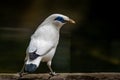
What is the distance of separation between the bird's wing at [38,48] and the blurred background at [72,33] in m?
1.29

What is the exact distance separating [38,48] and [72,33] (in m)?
1.54

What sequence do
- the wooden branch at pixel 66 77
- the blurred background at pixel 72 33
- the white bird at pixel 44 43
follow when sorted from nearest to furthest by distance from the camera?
the white bird at pixel 44 43 < the wooden branch at pixel 66 77 < the blurred background at pixel 72 33

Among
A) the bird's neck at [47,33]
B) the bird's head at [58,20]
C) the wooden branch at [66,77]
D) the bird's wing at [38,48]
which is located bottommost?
the wooden branch at [66,77]

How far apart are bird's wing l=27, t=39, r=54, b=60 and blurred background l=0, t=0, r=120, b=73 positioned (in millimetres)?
1289

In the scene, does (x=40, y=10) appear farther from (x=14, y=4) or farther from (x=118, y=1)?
(x=118, y=1)

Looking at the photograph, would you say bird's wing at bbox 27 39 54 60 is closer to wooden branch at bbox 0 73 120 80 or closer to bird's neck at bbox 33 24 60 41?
bird's neck at bbox 33 24 60 41

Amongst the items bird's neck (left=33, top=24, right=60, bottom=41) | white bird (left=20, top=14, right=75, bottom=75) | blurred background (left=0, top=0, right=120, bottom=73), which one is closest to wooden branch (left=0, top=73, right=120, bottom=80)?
white bird (left=20, top=14, right=75, bottom=75)

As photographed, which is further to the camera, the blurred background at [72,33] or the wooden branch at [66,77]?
the blurred background at [72,33]

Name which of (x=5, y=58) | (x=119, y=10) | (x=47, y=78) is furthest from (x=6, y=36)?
(x=47, y=78)

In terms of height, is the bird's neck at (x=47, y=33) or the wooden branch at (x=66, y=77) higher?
the bird's neck at (x=47, y=33)

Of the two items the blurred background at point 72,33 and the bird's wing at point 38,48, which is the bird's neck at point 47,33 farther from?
the blurred background at point 72,33

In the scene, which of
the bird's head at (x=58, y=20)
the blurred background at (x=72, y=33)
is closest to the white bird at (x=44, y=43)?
the bird's head at (x=58, y=20)

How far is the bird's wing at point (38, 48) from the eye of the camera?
7.20 ft

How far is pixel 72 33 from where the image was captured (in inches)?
148
